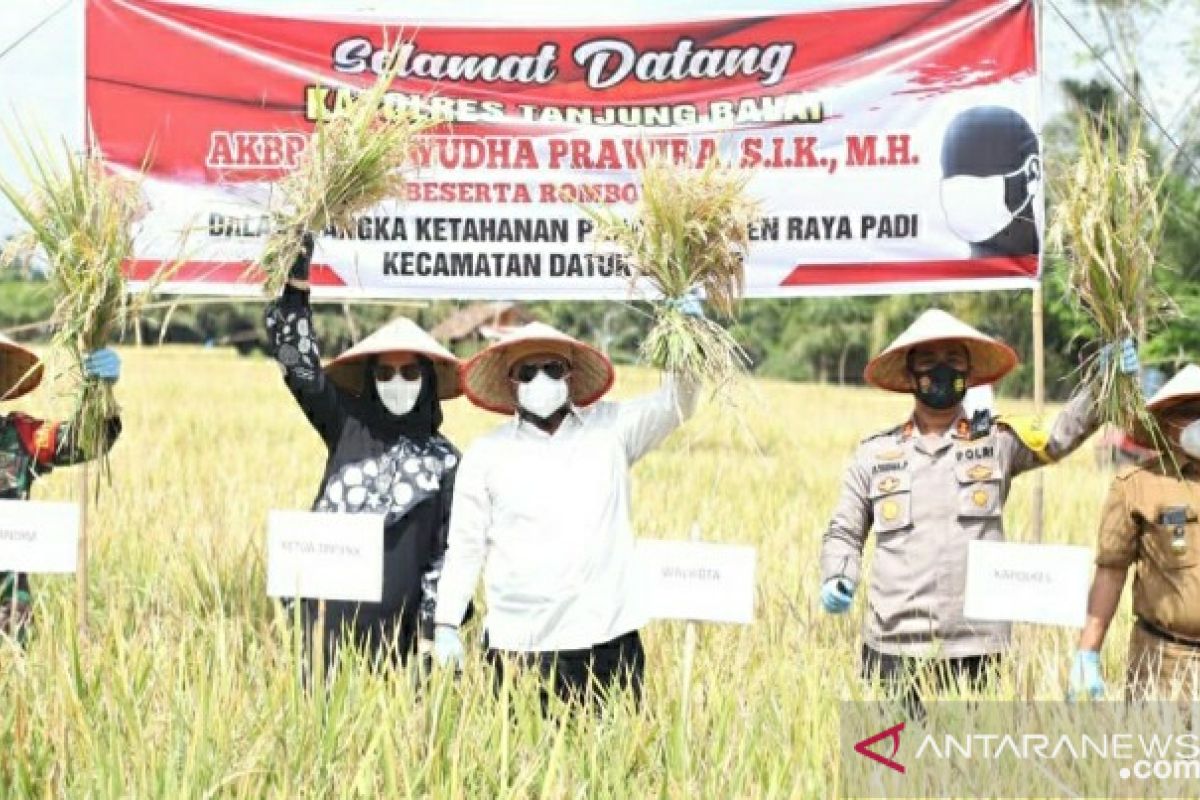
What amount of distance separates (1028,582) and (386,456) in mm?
1791

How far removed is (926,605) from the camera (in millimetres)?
4109

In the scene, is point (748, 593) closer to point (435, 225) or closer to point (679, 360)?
point (679, 360)

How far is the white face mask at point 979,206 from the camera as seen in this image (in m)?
5.44

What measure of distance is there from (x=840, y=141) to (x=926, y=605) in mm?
2163

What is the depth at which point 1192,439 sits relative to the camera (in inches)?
154

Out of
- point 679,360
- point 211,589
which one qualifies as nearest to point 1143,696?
point 679,360

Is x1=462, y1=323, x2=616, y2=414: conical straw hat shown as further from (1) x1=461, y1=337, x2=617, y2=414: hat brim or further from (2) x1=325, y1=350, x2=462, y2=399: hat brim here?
(2) x1=325, y1=350, x2=462, y2=399: hat brim

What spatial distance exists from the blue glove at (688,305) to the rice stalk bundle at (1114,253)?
3.07 feet

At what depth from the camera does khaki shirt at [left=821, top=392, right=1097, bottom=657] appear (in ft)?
13.5

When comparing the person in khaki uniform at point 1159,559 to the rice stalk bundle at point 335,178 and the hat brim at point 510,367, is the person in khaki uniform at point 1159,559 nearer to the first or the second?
the hat brim at point 510,367

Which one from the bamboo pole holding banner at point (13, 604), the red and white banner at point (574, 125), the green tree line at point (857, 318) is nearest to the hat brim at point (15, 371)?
the bamboo pole holding banner at point (13, 604)

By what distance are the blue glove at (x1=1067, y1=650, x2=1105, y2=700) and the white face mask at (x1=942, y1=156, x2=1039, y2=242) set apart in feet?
6.15

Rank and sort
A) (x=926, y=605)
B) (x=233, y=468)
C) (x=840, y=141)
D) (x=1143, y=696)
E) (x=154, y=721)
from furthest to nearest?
(x=233, y=468) < (x=840, y=141) < (x=926, y=605) < (x=1143, y=696) < (x=154, y=721)

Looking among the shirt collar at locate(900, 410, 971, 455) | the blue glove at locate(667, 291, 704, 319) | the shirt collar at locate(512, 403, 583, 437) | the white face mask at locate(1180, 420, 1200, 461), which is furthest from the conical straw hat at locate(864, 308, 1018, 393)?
the shirt collar at locate(512, 403, 583, 437)
